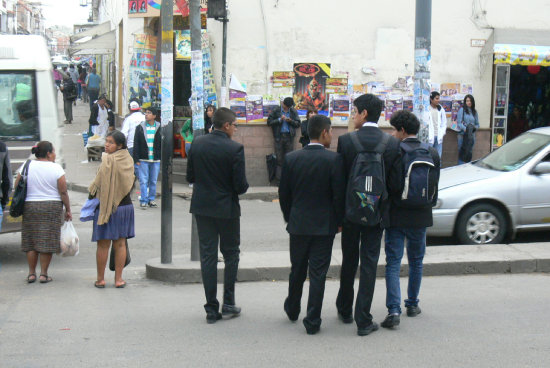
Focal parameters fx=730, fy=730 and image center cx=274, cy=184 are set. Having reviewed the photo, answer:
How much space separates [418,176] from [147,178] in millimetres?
7303

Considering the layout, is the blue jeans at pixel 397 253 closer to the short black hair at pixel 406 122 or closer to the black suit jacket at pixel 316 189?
the black suit jacket at pixel 316 189

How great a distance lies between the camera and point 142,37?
54.6 feet

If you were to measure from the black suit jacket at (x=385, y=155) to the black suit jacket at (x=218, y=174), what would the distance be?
2.92ft

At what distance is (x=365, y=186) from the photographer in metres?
5.51

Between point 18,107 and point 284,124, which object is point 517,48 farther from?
point 18,107

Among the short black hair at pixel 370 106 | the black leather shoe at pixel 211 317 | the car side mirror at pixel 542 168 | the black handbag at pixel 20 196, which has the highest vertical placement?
the short black hair at pixel 370 106

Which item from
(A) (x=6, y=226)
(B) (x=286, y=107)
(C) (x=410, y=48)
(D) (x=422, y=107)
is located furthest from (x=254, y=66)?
(A) (x=6, y=226)

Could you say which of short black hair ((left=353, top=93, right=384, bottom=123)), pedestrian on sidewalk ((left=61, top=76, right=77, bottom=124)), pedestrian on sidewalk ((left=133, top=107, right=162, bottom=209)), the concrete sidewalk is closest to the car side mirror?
the concrete sidewalk

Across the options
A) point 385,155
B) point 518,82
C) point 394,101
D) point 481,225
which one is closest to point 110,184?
point 385,155

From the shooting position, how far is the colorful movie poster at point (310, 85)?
14945 mm

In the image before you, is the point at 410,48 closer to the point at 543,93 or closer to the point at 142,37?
the point at 543,93

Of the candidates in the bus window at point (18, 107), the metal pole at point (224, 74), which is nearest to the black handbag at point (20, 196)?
the bus window at point (18, 107)

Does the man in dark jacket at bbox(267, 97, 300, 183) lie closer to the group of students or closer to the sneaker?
the group of students

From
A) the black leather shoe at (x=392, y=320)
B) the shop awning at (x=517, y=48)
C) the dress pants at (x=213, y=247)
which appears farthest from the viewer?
the shop awning at (x=517, y=48)
